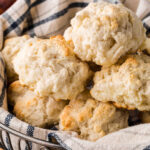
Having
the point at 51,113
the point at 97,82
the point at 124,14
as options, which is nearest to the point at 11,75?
the point at 51,113

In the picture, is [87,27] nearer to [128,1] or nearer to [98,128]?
[98,128]

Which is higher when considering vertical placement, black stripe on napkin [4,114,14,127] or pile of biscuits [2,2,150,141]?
pile of biscuits [2,2,150,141]

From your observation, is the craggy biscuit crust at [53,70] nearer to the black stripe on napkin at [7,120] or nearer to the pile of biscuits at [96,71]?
the pile of biscuits at [96,71]

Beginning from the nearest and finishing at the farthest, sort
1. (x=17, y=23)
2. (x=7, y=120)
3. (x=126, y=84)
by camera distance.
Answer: (x=126, y=84), (x=7, y=120), (x=17, y=23)

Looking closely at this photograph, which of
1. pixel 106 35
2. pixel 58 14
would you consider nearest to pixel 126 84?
pixel 106 35

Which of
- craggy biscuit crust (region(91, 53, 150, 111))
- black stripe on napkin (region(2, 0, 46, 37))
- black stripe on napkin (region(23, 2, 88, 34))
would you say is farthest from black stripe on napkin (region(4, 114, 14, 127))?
black stripe on napkin (region(23, 2, 88, 34))

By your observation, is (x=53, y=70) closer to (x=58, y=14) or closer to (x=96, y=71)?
(x=96, y=71)

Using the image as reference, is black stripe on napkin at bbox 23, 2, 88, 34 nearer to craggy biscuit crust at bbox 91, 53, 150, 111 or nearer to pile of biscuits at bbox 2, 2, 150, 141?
pile of biscuits at bbox 2, 2, 150, 141

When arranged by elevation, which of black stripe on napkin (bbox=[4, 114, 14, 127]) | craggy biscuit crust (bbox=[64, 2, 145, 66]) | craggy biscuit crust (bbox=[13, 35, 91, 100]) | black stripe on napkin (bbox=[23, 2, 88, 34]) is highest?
craggy biscuit crust (bbox=[64, 2, 145, 66])
